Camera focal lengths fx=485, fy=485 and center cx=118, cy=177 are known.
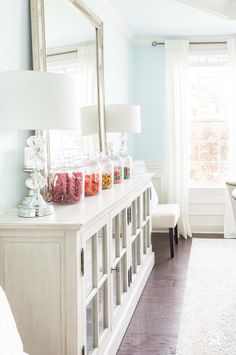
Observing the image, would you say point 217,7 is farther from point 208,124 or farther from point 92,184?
point 92,184

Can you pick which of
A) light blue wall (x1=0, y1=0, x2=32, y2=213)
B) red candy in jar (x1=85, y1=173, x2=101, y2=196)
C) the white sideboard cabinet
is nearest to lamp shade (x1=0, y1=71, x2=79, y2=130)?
light blue wall (x1=0, y1=0, x2=32, y2=213)

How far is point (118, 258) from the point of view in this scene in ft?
9.76

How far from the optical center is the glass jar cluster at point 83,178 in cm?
271

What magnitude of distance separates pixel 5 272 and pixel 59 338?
363 mm

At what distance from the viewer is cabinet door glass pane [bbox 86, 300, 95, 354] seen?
2.26 meters

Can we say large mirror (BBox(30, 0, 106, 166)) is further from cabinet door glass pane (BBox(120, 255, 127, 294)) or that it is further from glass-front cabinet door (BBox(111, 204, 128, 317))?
cabinet door glass pane (BBox(120, 255, 127, 294))

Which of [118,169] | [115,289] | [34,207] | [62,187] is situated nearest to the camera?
[34,207]

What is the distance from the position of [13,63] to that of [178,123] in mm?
3878

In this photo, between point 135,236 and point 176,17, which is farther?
point 176,17

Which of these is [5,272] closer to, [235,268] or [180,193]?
[235,268]

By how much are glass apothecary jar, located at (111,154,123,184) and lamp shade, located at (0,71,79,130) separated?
1812mm

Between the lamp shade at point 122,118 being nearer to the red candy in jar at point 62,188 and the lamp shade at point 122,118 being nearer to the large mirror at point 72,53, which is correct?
the large mirror at point 72,53

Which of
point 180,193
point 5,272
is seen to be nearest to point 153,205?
point 180,193

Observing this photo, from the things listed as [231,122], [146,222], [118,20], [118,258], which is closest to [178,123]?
[231,122]
